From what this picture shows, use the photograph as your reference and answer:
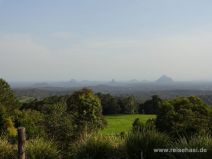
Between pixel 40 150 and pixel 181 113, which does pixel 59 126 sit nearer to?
pixel 40 150

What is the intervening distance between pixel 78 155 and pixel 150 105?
58.6 meters

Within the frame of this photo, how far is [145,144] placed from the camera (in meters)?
10.2

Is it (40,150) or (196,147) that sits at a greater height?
(196,147)

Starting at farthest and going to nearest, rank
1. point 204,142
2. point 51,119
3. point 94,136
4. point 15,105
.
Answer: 1. point 15,105
2. point 51,119
3. point 94,136
4. point 204,142

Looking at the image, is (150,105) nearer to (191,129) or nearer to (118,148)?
(191,129)

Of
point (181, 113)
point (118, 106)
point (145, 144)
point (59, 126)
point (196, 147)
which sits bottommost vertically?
point (118, 106)

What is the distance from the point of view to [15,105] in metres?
47.4

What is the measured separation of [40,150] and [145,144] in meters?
3.13

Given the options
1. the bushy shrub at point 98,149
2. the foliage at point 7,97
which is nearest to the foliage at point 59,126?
the bushy shrub at point 98,149

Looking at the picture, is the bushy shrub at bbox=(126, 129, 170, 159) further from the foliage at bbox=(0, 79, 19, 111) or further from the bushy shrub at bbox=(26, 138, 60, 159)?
the foliage at bbox=(0, 79, 19, 111)

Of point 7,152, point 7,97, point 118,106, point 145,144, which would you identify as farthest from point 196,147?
point 118,106

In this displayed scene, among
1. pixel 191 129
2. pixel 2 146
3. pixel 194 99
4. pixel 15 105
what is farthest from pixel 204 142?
pixel 15 105

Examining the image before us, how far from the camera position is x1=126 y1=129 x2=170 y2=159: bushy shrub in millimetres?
10148

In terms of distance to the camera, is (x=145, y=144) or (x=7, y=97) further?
(x=7, y=97)
